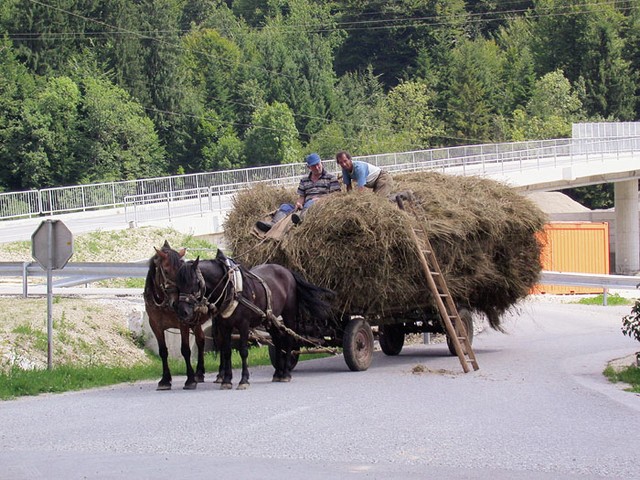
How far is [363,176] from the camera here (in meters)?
16.5

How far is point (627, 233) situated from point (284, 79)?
34281 mm

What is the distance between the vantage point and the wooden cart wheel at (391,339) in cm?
1848

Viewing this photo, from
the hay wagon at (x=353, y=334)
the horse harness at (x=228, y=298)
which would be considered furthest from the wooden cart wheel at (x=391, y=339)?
the horse harness at (x=228, y=298)

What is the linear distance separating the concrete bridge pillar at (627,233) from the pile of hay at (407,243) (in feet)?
158

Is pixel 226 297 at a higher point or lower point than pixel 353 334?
higher

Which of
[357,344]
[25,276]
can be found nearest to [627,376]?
[357,344]

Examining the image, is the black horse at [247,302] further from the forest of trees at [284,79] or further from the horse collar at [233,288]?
the forest of trees at [284,79]

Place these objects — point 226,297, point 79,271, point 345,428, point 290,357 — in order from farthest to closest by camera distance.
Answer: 1. point 79,271
2. point 290,357
3. point 226,297
4. point 345,428

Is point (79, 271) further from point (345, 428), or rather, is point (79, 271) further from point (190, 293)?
point (345, 428)

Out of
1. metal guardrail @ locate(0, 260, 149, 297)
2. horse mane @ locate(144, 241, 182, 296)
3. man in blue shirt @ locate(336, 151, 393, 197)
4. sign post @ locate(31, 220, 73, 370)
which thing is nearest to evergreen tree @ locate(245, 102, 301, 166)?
metal guardrail @ locate(0, 260, 149, 297)

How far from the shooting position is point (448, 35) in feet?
367

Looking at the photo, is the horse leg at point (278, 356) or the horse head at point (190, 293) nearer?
the horse head at point (190, 293)

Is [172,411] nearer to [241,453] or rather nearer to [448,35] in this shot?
[241,453]

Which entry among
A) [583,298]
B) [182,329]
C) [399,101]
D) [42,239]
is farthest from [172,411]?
[399,101]
